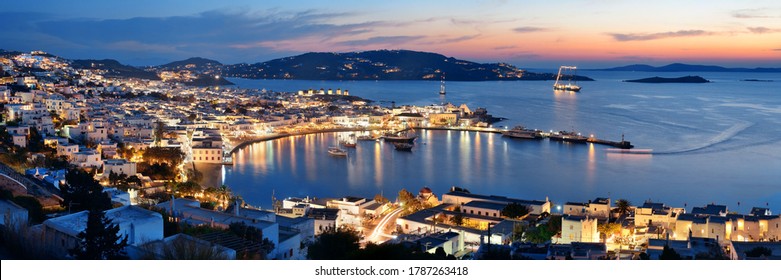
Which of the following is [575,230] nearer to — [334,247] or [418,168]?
[334,247]

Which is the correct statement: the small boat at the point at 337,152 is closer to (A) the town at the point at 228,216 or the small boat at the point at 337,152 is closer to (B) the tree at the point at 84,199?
(A) the town at the point at 228,216

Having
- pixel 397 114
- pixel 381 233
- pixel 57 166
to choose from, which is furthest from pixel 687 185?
pixel 397 114

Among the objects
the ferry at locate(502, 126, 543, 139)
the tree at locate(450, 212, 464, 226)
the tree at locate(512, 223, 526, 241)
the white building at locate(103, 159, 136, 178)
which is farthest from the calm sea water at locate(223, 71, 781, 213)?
the tree at locate(512, 223, 526, 241)

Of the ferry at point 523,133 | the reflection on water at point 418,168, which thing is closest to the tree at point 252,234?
the reflection on water at point 418,168

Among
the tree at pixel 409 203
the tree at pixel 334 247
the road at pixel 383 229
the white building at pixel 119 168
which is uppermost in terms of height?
the tree at pixel 334 247

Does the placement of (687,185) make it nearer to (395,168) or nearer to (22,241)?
(395,168)
